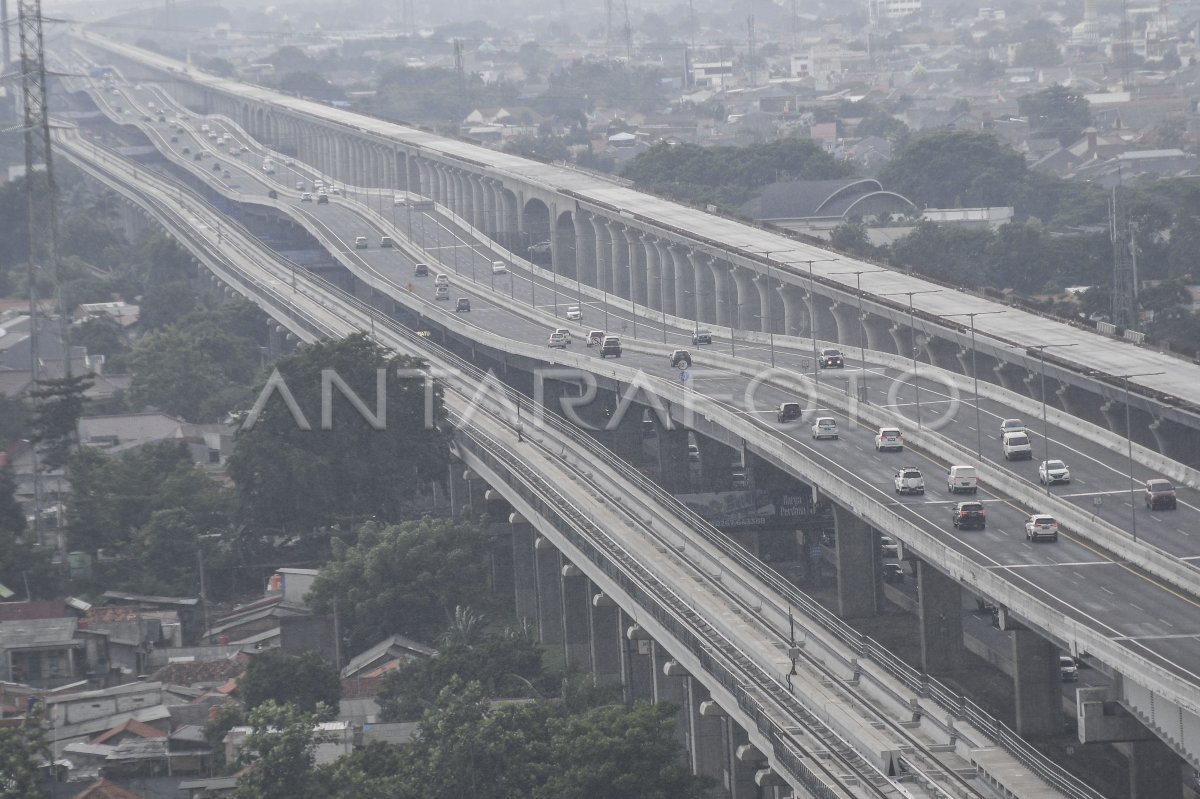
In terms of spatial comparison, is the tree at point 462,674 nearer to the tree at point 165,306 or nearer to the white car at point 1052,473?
the white car at point 1052,473

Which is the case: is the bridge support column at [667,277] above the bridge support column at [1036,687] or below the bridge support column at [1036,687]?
above

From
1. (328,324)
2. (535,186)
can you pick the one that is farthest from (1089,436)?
(535,186)

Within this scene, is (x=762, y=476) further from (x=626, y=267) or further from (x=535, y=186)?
(x=535, y=186)

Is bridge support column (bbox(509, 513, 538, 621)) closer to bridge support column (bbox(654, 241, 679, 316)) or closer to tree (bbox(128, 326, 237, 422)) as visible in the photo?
tree (bbox(128, 326, 237, 422))

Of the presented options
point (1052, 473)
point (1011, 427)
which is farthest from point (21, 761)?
point (1011, 427)

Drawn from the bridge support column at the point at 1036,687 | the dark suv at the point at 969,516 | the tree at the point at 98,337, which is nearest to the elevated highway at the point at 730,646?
the bridge support column at the point at 1036,687

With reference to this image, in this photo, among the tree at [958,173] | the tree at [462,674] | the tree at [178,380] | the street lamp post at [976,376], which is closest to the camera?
the tree at [462,674]

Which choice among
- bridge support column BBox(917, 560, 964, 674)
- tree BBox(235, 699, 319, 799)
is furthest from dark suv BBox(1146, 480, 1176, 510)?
tree BBox(235, 699, 319, 799)
